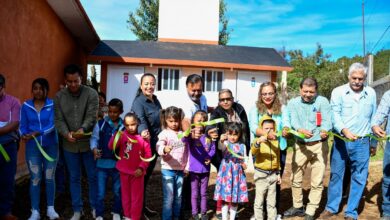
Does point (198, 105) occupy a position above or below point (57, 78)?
below

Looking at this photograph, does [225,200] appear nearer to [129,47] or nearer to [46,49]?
[46,49]

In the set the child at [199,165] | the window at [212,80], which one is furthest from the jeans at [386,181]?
the window at [212,80]

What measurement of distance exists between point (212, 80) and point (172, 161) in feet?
30.6

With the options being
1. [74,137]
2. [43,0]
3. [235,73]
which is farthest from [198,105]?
[235,73]

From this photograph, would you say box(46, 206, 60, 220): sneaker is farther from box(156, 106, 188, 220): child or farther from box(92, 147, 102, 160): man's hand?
box(156, 106, 188, 220): child

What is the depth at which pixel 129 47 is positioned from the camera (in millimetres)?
13406

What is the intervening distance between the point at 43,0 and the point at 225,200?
657 centimetres

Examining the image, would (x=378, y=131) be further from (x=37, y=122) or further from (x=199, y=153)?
(x=37, y=122)

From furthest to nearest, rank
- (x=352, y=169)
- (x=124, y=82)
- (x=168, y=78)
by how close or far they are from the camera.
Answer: (x=168, y=78) < (x=124, y=82) < (x=352, y=169)

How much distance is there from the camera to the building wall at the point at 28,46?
19.9 ft

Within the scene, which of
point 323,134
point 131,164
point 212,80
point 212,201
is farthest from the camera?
point 212,80

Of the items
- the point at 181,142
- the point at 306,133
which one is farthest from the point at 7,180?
the point at 306,133

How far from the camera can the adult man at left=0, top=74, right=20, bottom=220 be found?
3963 mm

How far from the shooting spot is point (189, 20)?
1599 cm
